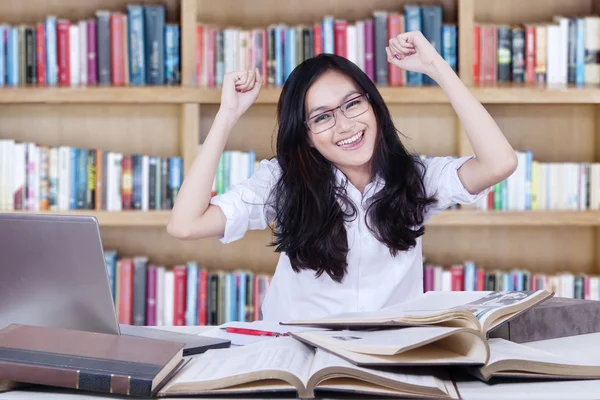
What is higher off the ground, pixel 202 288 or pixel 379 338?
pixel 379 338

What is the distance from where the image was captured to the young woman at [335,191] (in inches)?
72.6

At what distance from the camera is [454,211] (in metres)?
2.81

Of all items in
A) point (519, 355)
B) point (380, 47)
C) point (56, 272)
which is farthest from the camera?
point (380, 47)

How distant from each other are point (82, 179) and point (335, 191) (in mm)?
1284

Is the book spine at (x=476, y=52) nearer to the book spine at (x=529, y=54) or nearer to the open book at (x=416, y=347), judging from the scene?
the book spine at (x=529, y=54)

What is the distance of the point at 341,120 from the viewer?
73.1 inches

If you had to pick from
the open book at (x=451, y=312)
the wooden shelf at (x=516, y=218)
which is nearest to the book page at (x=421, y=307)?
the open book at (x=451, y=312)

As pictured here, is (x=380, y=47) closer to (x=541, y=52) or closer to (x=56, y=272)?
(x=541, y=52)

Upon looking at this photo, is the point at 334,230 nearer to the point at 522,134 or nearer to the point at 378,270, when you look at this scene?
the point at 378,270

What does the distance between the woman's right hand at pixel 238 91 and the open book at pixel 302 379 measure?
934mm

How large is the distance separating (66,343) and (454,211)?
193 cm

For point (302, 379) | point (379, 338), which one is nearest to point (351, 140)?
point (379, 338)

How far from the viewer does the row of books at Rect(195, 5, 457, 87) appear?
2.84m

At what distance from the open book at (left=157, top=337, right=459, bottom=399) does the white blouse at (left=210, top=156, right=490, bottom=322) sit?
82 cm
